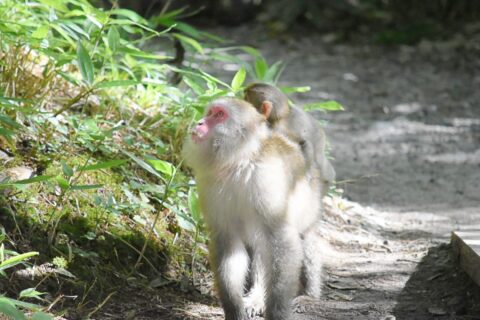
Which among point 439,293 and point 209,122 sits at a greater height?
point 209,122

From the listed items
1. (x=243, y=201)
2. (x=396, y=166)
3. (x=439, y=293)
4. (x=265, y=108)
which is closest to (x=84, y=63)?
(x=265, y=108)

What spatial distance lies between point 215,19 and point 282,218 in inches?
404

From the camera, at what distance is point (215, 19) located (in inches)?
547

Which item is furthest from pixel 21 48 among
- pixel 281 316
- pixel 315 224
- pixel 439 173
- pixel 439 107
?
pixel 439 107

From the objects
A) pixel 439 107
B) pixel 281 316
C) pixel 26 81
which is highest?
pixel 439 107

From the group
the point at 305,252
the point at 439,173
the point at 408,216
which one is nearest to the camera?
the point at 305,252

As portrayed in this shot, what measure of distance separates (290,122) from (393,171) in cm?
287

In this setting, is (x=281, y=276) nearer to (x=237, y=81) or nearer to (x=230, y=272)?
(x=230, y=272)

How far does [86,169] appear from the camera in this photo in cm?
419

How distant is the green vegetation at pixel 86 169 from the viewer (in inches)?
167

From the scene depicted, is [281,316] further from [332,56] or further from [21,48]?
[332,56]

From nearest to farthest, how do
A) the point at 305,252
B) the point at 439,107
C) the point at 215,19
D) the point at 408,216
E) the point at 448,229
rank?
the point at 305,252 < the point at 448,229 < the point at 408,216 < the point at 439,107 < the point at 215,19

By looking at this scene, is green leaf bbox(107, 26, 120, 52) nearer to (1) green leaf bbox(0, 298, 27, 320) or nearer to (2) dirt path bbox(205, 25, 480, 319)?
(2) dirt path bbox(205, 25, 480, 319)

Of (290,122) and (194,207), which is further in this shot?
(290,122)
